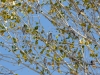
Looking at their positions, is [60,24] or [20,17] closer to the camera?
[60,24]

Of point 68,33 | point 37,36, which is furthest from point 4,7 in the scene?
point 68,33

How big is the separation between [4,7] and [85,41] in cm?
186

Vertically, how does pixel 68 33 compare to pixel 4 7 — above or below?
below

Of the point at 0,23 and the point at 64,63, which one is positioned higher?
the point at 0,23

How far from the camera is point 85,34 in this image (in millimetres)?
7586

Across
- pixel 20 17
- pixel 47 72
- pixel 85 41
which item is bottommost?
pixel 47 72

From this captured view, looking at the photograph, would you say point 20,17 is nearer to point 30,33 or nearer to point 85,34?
point 30,33

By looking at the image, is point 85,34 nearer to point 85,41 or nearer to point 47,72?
point 85,41

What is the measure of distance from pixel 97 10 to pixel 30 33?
1436mm

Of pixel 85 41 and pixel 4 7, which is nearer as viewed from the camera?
pixel 85 41

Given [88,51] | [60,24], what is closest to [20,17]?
[60,24]

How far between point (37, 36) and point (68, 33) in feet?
2.11

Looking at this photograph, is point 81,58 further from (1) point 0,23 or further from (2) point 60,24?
(1) point 0,23

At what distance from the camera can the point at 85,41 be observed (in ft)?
25.5
